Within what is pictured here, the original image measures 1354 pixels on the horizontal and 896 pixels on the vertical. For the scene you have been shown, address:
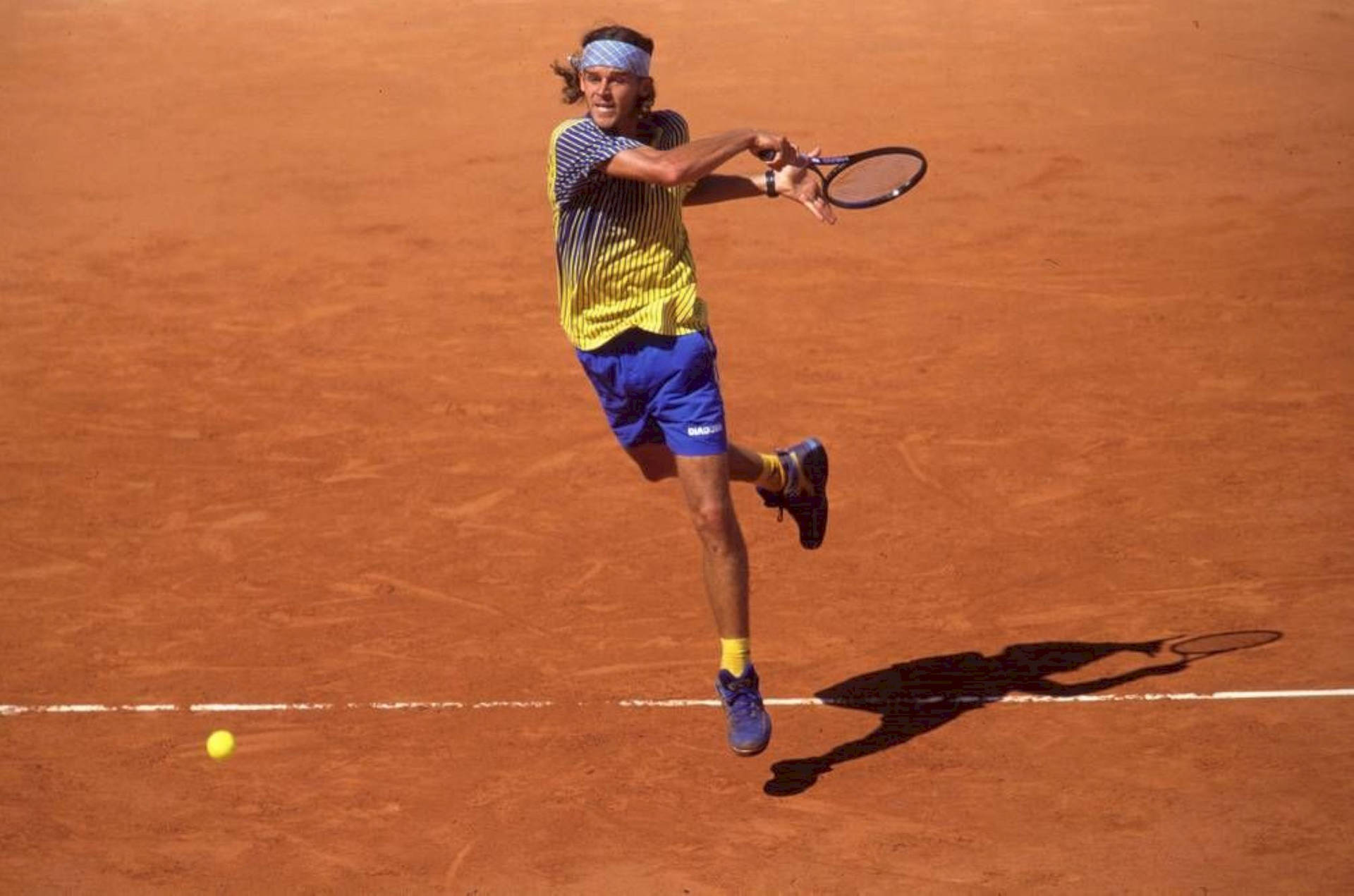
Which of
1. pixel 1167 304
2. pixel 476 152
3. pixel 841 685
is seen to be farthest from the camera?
pixel 476 152

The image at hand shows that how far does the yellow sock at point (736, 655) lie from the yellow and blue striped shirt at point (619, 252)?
3.68ft

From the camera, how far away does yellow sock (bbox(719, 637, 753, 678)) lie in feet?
21.8

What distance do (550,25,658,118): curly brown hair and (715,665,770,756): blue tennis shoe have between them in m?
2.05

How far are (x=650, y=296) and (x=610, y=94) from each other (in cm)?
72

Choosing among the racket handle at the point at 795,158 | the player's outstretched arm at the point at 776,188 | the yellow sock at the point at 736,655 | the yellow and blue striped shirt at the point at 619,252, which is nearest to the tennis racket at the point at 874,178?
the player's outstretched arm at the point at 776,188

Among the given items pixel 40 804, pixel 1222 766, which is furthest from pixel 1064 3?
pixel 40 804

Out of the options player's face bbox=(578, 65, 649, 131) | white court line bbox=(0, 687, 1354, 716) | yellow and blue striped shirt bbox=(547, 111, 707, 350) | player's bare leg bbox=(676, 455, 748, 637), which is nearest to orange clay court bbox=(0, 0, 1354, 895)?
white court line bbox=(0, 687, 1354, 716)

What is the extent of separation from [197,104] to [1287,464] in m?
10.4

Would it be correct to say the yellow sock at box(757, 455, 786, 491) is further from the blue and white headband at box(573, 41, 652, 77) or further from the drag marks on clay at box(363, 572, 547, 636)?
the blue and white headband at box(573, 41, 652, 77)

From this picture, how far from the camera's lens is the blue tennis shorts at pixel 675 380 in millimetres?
6617

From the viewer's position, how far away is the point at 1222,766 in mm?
6797

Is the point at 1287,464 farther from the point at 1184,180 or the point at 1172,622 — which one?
the point at 1184,180

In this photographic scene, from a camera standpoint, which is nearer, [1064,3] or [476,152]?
[476,152]

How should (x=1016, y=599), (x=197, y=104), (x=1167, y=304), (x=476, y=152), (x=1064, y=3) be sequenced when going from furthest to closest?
1. (x=1064, y=3)
2. (x=197, y=104)
3. (x=476, y=152)
4. (x=1167, y=304)
5. (x=1016, y=599)
